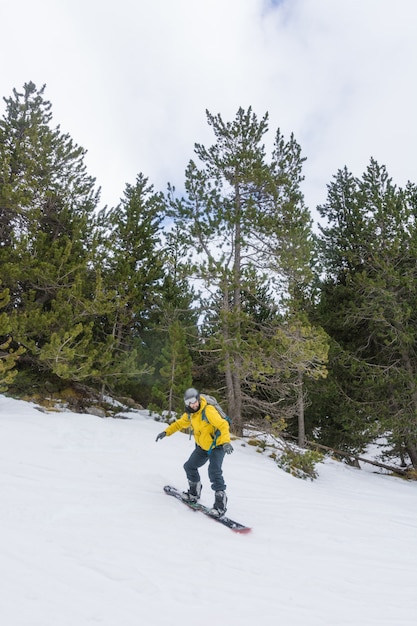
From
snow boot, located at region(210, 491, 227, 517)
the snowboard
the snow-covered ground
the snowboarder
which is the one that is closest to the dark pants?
the snowboarder

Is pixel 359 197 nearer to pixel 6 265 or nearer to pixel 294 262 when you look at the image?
pixel 294 262

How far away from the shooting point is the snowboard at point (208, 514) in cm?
535

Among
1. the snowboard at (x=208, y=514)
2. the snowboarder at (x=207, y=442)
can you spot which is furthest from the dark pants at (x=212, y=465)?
the snowboard at (x=208, y=514)

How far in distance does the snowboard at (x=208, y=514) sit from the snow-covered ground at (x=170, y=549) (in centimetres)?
12

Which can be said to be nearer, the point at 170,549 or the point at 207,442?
the point at 170,549

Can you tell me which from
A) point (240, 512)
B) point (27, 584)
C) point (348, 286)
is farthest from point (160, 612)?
point (348, 286)

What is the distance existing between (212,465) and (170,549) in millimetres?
1751

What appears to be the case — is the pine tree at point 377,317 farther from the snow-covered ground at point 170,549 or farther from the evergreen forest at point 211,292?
the snow-covered ground at point 170,549

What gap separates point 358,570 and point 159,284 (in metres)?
12.7

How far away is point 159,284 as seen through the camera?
15734 millimetres

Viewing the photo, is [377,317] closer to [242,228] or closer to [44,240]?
[242,228]

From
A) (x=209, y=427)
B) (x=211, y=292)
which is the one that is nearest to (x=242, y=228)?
(x=211, y=292)

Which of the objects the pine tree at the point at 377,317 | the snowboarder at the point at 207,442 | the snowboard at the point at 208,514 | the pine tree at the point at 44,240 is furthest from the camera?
the pine tree at the point at 377,317

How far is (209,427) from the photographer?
600cm
